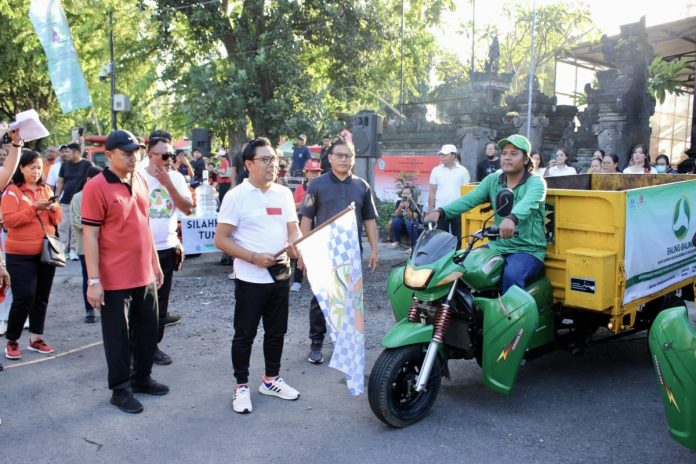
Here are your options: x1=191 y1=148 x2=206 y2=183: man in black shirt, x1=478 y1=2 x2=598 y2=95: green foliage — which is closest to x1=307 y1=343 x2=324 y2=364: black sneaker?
x1=191 y1=148 x2=206 y2=183: man in black shirt

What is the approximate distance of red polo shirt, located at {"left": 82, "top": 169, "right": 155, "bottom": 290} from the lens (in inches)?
154

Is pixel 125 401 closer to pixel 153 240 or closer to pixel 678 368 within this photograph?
pixel 153 240

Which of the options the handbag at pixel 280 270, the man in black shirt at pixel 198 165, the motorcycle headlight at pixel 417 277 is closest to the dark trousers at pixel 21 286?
the handbag at pixel 280 270

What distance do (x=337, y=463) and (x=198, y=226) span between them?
6666mm

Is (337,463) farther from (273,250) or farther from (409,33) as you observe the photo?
(409,33)

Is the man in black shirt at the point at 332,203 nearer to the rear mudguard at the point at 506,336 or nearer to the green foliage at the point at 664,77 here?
the rear mudguard at the point at 506,336

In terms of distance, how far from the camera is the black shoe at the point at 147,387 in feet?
14.6

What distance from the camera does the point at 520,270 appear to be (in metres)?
4.29

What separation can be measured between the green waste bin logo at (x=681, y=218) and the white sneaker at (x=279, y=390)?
10.6 ft

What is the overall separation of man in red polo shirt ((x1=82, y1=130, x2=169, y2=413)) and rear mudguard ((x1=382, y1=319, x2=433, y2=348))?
1.72m

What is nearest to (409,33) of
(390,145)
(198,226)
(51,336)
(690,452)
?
(390,145)

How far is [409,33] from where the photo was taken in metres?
21.2

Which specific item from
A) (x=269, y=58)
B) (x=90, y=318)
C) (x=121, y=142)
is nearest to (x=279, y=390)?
(x=121, y=142)

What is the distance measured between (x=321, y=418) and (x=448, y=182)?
569cm
